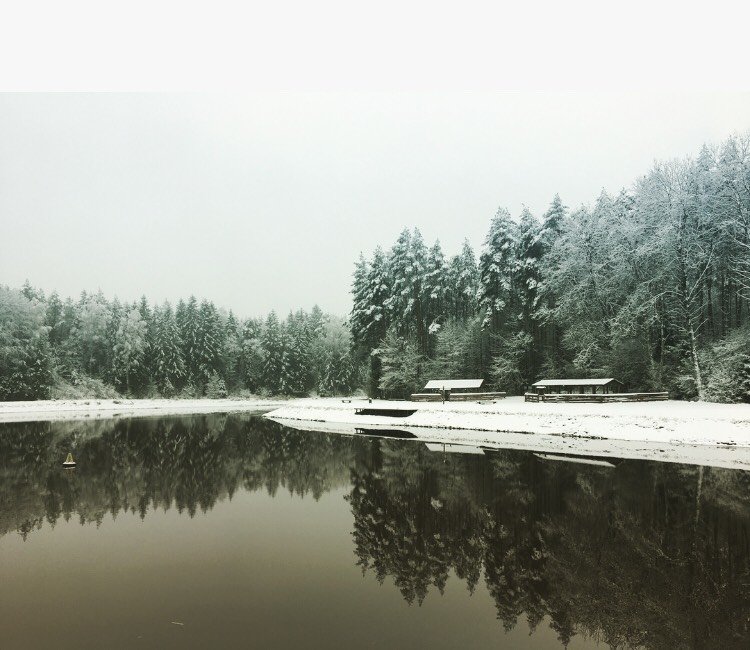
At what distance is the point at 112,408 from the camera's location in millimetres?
69688

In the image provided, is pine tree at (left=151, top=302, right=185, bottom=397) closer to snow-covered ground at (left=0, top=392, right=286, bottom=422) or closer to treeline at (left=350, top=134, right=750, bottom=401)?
snow-covered ground at (left=0, top=392, right=286, bottom=422)

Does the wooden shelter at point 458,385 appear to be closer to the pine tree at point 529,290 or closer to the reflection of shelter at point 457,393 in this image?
the reflection of shelter at point 457,393

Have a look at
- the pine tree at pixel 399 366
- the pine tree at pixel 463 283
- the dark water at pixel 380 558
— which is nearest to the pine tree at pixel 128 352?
the pine tree at pixel 399 366

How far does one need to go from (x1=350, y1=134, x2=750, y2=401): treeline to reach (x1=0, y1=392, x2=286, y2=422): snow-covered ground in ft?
79.9

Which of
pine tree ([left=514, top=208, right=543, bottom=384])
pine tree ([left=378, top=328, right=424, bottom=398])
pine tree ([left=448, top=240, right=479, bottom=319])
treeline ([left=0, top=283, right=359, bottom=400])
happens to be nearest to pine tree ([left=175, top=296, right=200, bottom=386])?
treeline ([left=0, top=283, right=359, bottom=400])

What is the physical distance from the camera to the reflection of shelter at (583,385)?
41406mm

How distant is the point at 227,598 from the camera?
940cm

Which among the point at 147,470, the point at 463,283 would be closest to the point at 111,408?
the point at 463,283

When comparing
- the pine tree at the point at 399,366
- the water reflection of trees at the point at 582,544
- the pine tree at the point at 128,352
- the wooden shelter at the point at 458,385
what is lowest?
the water reflection of trees at the point at 582,544

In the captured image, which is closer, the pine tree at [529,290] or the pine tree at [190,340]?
the pine tree at [529,290]

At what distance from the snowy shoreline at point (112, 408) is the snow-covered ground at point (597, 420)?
27538mm

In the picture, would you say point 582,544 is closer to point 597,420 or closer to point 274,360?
point 597,420

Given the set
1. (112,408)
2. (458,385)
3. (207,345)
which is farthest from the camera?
(207,345)

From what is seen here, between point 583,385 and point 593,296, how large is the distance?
9.50 m
